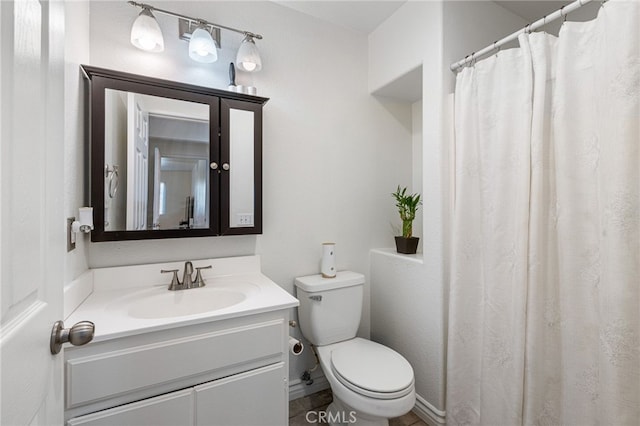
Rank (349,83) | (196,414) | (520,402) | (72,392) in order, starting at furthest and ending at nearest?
(349,83) → (520,402) → (196,414) → (72,392)

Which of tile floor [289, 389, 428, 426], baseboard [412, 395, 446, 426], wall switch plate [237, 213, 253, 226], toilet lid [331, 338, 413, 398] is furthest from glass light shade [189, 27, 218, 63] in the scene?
baseboard [412, 395, 446, 426]

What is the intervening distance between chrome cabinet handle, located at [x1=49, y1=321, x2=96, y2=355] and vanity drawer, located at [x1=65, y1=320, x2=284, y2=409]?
389 millimetres

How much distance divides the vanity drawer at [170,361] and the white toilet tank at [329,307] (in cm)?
46

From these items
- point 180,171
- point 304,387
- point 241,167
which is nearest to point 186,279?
point 180,171

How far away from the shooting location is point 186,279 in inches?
55.8

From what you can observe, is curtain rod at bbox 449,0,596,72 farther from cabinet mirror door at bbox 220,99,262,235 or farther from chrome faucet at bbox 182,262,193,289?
chrome faucet at bbox 182,262,193,289

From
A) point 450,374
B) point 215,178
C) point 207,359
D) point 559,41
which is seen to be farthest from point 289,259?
point 559,41

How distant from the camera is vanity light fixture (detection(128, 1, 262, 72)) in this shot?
136 centimetres

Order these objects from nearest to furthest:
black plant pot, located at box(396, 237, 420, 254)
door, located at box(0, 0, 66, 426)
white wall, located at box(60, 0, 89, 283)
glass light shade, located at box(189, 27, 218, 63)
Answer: door, located at box(0, 0, 66, 426) → white wall, located at box(60, 0, 89, 283) → glass light shade, located at box(189, 27, 218, 63) → black plant pot, located at box(396, 237, 420, 254)

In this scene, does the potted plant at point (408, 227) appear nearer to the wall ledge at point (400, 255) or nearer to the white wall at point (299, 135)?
the wall ledge at point (400, 255)

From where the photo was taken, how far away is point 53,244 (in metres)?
0.61

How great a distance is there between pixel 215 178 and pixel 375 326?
4.73ft

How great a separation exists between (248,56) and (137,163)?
0.80 meters

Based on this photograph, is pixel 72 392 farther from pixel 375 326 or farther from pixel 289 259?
pixel 375 326
